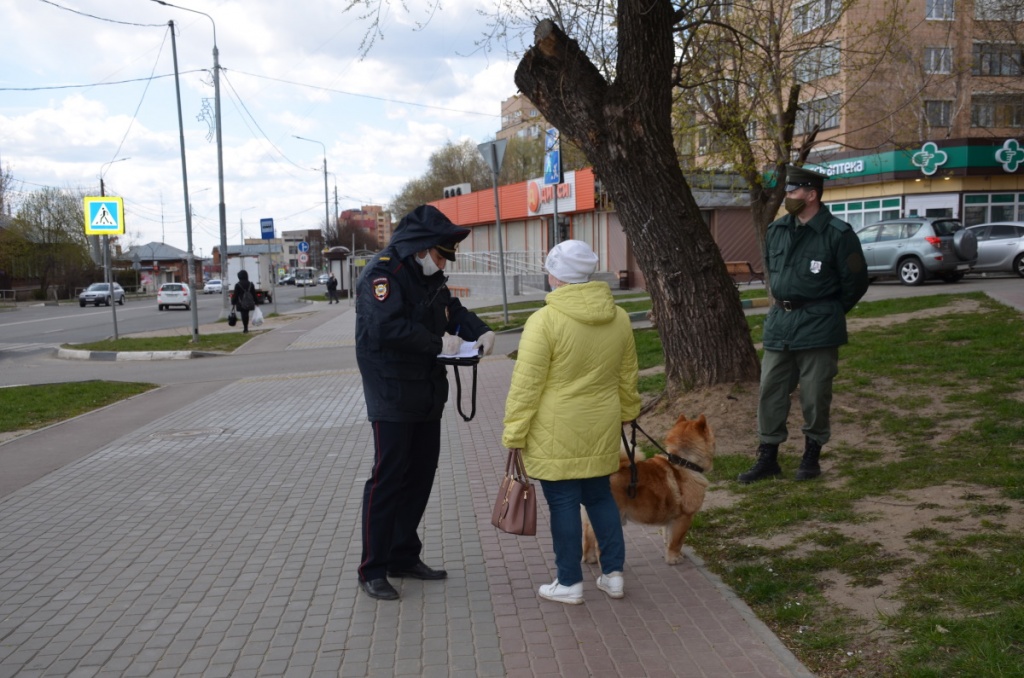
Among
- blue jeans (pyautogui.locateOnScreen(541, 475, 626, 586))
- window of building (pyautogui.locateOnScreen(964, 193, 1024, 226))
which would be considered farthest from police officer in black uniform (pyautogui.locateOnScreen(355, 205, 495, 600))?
window of building (pyautogui.locateOnScreen(964, 193, 1024, 226))

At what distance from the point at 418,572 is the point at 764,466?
266 cm

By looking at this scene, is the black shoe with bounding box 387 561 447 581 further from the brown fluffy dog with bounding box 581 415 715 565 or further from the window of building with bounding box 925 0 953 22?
the window of building with bounding box 925 0 953 22

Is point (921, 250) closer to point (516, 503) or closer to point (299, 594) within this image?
point (516, 503)

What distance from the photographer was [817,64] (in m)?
16.3

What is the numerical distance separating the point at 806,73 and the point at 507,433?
14495mm

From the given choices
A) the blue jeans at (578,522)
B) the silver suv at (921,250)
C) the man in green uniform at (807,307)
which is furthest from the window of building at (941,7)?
the blue jeans at (578,522)

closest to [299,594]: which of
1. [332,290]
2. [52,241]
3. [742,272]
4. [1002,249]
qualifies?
[1002,249]

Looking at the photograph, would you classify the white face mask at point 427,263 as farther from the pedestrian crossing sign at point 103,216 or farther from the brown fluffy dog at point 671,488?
the pedestrian crossing sign at point 103,216

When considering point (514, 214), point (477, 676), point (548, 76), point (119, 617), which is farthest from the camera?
point (514, 214)

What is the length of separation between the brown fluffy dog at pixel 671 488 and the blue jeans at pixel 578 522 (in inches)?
7.5

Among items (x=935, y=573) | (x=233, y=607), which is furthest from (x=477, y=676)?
(x=935, y=573)

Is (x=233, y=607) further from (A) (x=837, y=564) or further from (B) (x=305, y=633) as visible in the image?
(A) (x=837, y=564)

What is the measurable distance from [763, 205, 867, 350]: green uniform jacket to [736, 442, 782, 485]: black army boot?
2.39 ft

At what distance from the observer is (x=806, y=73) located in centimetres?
1630
